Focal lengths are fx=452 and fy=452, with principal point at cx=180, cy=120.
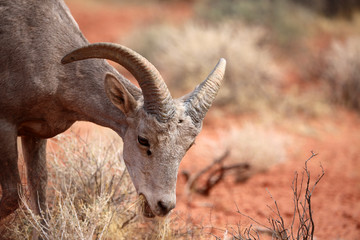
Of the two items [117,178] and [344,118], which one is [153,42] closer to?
[344,118]

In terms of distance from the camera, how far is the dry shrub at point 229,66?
11797 millimetres

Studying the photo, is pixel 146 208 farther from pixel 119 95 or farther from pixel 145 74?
pixel 145 74

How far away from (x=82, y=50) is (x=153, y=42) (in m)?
11.8

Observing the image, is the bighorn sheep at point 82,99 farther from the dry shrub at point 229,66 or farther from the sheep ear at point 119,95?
the dry shrub at point 229,66

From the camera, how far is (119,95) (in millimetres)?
3869

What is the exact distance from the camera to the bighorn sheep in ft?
11.8

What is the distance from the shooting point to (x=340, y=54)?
12.6 meters

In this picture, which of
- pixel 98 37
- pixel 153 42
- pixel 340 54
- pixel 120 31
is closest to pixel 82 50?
pixel 340 54

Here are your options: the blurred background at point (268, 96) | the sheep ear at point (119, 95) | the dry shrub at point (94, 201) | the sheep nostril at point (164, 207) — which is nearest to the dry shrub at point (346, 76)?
the blurred background at point (268, 96)

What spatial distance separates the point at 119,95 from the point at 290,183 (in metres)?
4.65

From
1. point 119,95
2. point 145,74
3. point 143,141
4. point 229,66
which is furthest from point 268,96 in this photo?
point 145,74

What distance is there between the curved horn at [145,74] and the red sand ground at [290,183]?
48.9 inches

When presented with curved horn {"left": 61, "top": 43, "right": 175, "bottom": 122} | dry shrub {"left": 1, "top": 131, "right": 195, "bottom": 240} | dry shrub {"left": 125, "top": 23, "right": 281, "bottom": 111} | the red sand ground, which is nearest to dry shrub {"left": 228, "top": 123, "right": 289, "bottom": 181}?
the red sand ground

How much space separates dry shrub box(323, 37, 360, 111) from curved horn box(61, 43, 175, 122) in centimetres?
970
